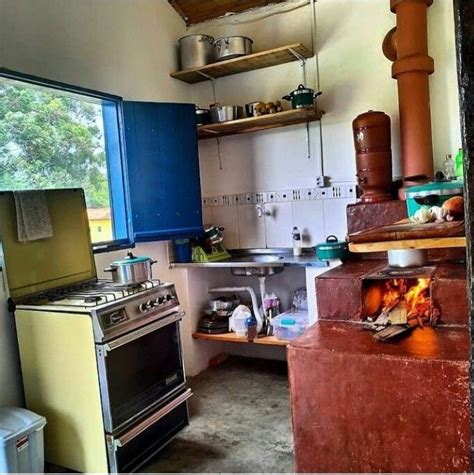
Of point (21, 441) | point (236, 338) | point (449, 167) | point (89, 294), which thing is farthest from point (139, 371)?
point (449, 167)

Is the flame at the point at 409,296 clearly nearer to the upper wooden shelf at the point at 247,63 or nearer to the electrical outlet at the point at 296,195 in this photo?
the electrical outlet at the point at 296,195

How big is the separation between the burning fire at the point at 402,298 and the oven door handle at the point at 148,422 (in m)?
1.04

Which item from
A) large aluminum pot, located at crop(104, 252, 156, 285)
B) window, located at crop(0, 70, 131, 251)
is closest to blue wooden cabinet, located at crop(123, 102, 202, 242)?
window, located at crop(0, 70, 131, 251)

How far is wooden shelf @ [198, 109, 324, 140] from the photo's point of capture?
2.72 metres

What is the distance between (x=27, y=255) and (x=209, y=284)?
4.76 ft

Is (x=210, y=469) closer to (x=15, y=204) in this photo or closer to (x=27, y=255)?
(x=27, y=255)

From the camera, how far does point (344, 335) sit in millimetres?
1654

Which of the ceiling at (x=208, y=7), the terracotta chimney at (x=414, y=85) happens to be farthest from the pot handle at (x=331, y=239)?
the ceiling at (x=208, y=7)

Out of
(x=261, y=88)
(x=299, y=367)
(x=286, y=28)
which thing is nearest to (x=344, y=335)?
(x=299, y=367)

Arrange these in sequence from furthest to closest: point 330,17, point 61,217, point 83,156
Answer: point 330,17 < point 83,156 < point 61,217

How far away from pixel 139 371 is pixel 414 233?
1336 mm

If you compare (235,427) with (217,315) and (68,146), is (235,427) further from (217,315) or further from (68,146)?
(68,146)

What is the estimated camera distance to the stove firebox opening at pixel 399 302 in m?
1.70

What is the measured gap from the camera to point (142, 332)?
6.54 feet
